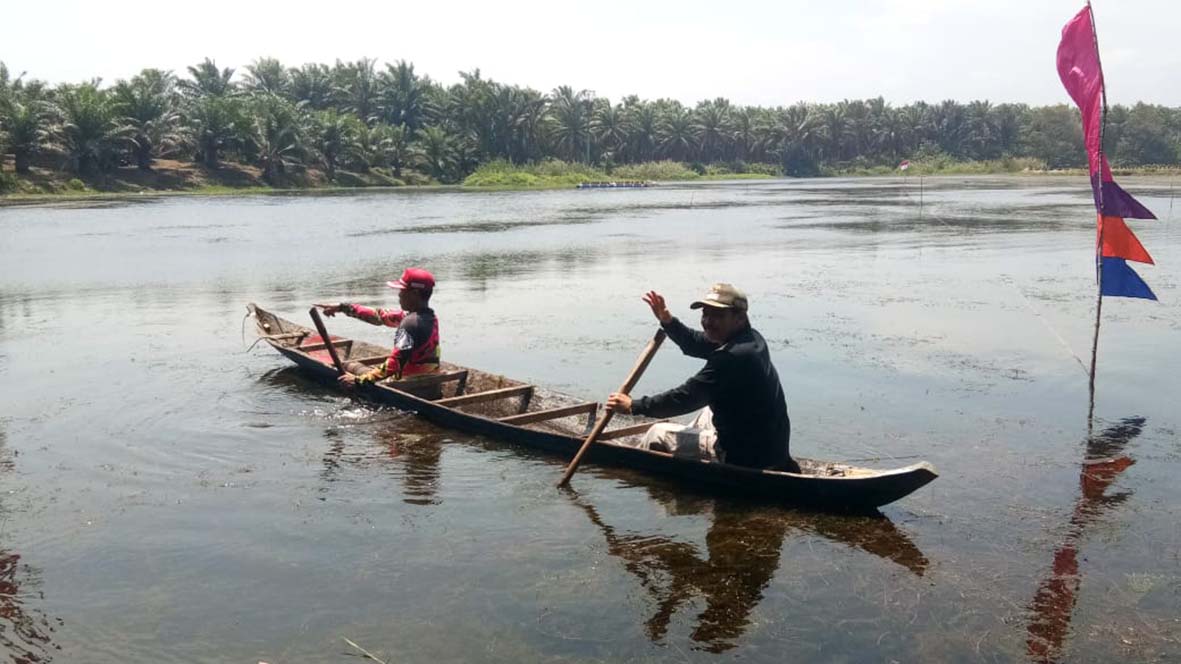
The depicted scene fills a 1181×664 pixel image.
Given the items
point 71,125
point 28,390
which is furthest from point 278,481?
point 71,125

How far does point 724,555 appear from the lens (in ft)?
22.1

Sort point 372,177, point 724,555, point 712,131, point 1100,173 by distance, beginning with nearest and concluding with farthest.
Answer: point 724,555
point 1100,173
point 372,177
point 712,131

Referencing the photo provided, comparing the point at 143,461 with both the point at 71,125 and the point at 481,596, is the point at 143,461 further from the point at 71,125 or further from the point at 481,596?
the point at 71,125

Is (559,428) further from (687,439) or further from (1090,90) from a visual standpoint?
(1090,90)

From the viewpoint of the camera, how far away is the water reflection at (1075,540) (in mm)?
5574

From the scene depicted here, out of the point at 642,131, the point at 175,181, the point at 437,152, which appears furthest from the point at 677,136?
the point at 175,181

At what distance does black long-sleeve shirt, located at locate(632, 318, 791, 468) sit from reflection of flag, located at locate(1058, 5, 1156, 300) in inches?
216

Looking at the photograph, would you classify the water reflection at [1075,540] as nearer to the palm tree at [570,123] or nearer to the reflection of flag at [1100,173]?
the reflection of flag at [1100,173]

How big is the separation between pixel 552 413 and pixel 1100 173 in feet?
21.9

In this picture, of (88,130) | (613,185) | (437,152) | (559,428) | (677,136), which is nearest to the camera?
(559,428)

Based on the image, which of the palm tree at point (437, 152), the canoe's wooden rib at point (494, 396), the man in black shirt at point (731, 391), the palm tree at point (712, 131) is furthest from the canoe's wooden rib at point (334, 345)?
the palm tree at point (712, 131)

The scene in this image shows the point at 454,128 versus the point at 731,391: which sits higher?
the point at 454,128

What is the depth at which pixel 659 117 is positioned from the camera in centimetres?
10775

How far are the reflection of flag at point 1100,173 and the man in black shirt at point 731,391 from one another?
5504 millimetres
